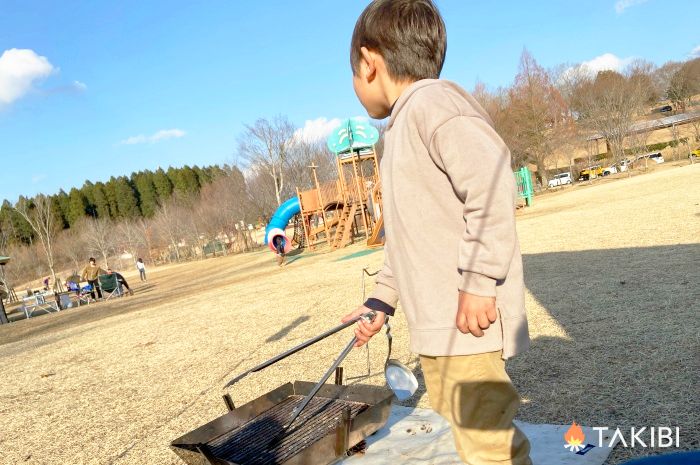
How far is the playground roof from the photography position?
43.2 metres

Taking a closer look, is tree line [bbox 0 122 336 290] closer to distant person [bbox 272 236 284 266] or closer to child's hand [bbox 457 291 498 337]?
distant person [bbox 272 236 284 266]

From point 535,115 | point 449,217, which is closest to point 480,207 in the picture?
point 449,217

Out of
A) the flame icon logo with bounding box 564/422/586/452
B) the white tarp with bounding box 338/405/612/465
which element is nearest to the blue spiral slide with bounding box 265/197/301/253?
the white tarp with bounding box 338/405/612/465

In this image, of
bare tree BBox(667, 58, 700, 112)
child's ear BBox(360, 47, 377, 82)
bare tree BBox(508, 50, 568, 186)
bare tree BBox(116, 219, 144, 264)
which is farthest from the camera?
bare tree BBox(667, 58, 700, 112)

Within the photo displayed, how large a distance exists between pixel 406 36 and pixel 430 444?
2.26 m

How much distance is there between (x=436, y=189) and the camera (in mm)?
1608

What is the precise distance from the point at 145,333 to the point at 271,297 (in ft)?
8.63

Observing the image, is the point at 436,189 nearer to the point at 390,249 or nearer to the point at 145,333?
the point at 390,249

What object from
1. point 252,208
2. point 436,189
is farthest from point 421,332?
point 252,208

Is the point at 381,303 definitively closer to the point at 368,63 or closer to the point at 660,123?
the point at 368,63

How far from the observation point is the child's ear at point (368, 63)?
67.6 inches

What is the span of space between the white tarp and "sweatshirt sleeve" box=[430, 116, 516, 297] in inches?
60.1

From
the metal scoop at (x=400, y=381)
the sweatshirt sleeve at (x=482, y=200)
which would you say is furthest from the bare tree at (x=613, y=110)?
the sweatshirt sleeve at (x=482, y=200)

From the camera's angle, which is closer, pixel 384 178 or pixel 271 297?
pixel 384 178
